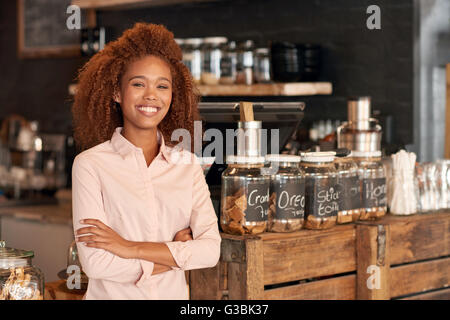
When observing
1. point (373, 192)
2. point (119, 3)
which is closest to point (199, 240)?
point (373, 192)

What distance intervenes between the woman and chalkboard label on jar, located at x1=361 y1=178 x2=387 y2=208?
2.21ft

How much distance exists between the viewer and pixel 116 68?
5.81 feet

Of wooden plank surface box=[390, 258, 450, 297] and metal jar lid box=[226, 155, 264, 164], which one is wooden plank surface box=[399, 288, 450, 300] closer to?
wooden plank surface box=[390, 258, 450, 297]

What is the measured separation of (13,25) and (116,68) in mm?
4272

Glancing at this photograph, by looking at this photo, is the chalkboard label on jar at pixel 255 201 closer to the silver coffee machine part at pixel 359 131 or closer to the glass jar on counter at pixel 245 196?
the glass jar on counter at pixel 245 196

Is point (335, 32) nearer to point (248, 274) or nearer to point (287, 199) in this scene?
point (287, 199)

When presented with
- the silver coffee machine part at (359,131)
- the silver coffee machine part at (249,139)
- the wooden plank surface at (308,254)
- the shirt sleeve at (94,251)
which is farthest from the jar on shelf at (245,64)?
the shirt sleeve at (94,251)

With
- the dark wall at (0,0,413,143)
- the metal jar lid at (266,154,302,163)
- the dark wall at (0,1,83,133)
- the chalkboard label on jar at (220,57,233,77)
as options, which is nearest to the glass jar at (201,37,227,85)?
the chalkboard label on jar at (220,57,233,77)

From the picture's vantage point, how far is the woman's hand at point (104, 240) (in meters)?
1.62

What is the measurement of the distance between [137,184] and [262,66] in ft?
7.00

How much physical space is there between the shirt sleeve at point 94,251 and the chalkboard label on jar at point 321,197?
2.05 feet
